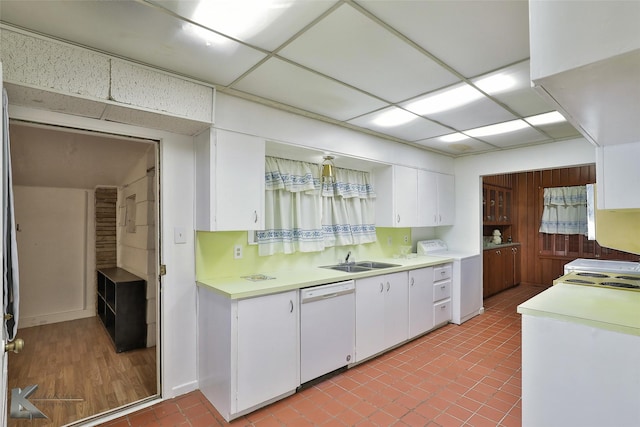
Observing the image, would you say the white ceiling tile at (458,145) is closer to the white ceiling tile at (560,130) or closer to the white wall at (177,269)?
the white ceiling tile at (560,130)

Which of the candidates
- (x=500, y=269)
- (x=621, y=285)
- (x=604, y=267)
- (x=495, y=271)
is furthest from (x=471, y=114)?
(x=500, y=269)

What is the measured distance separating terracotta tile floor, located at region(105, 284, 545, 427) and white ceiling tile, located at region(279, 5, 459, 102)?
2.41 metres

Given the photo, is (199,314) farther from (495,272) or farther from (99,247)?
(495,272)

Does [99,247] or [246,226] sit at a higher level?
[246,226]

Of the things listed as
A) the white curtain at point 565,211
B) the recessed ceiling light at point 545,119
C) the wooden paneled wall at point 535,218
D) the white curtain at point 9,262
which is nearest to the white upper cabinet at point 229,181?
the white curtain at point 9,262

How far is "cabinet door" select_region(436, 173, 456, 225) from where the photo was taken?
15.4 ft

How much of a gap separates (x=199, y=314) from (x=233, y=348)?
0.58 meters

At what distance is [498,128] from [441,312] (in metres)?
2.33

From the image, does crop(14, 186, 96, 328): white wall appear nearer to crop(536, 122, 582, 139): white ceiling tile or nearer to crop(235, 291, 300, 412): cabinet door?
crop(235, 291, 300, 412): cabinet door

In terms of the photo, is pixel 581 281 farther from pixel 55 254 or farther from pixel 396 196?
pixel 55 254

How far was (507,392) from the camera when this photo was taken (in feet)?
8.47

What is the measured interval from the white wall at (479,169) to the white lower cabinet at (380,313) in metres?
1.78

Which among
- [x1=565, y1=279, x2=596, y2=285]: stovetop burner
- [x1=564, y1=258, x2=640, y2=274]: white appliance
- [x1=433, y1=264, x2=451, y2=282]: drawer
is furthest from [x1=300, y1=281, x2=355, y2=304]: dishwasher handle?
[x1=564, y1=258, x2=640, y2=274]: white appliance

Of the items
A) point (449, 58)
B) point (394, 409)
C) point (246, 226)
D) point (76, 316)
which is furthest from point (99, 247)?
point (449, 58)
